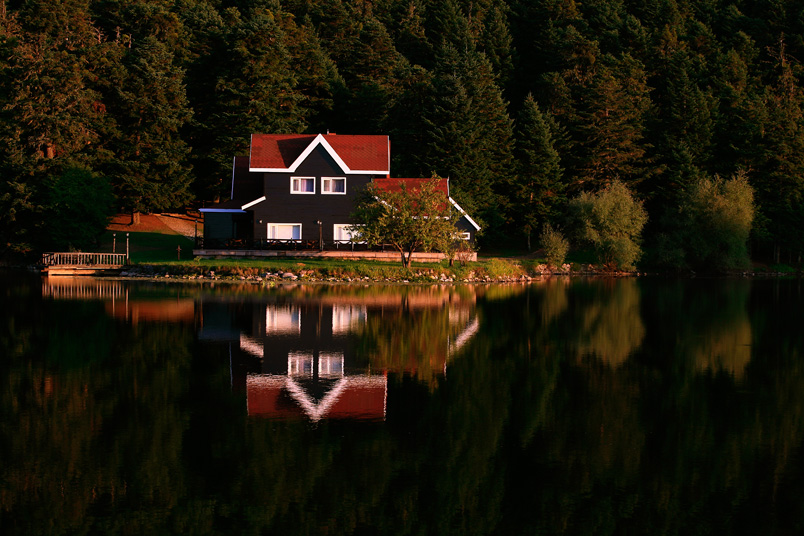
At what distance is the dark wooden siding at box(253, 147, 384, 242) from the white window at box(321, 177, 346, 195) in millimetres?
219

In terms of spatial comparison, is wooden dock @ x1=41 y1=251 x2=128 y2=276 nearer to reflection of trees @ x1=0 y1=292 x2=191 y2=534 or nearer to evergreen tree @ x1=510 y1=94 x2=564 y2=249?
reflection of trees @ x1=0 y1=292 x2=191 y2=534

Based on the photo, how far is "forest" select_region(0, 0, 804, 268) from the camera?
201ft

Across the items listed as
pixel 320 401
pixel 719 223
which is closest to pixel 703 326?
pixel 320 401

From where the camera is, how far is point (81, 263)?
52938mm

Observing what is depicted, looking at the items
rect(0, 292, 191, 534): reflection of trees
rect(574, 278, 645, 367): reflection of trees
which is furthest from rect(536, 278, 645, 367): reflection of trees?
rect(0, 292, 191, 534): reflection of trees

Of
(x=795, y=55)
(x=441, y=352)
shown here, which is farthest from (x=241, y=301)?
(x=795, y=55)

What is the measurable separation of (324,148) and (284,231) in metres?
6.35

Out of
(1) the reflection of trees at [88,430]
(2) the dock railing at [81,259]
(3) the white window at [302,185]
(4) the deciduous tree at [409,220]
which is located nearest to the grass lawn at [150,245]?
(2) the dock railing at [81,259]

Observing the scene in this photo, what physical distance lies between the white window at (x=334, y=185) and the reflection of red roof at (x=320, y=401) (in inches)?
1533

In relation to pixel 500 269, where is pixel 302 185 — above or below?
above

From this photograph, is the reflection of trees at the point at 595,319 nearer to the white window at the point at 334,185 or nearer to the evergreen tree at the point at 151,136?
the white window at the point at 334,185

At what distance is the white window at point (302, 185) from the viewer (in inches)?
2184

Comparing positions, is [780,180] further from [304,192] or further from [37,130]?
[37,130]

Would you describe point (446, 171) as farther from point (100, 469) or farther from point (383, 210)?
point (100, 469)
